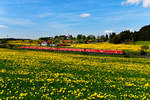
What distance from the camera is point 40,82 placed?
1041 centimetres

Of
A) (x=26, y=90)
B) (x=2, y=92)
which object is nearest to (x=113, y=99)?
(x=26, y=90)

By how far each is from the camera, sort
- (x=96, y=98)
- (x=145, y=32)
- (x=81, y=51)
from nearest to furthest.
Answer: (x=96, y=98), (x=81, y=51), (x=145, y=32)

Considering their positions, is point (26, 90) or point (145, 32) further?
point (145, 32)

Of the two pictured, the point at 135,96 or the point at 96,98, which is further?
the point at 135,96

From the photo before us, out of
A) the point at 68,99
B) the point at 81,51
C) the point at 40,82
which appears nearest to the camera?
the point at 68,99

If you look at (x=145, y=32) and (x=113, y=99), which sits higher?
(x=145, y=32)

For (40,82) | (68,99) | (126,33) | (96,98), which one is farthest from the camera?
(126,33)

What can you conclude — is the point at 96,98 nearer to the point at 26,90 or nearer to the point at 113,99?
the point at 113,99

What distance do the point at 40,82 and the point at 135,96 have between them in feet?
20.3

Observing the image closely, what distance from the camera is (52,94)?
7.89m

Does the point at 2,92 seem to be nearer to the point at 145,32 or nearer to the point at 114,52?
the point at 114,52

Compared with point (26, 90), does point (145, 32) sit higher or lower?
higher

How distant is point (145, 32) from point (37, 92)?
6401 inches

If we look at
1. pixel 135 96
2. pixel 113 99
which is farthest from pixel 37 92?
pixel 135 96
